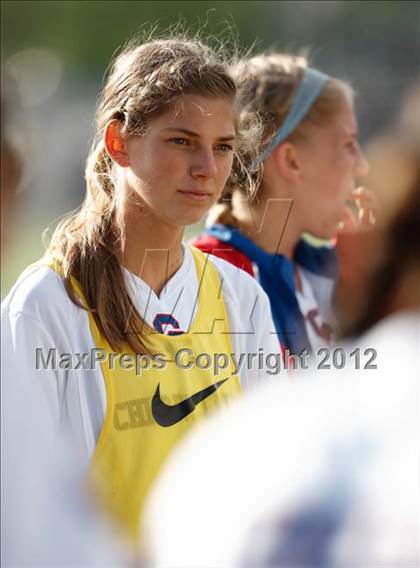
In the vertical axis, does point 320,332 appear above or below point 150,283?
below

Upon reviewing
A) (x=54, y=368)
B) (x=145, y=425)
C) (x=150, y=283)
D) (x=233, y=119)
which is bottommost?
(x=145, y=425)

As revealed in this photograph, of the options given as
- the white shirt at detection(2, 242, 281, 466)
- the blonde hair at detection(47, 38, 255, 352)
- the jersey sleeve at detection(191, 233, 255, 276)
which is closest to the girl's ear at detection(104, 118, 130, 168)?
the blonde hair at detection(47, 38, 255, 352)

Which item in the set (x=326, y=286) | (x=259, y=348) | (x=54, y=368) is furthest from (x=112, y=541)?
(x=326, y=286)

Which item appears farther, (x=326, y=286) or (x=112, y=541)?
(x=326, y=286)

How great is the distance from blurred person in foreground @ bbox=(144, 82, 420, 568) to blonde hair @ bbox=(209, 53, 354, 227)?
6.11 ft

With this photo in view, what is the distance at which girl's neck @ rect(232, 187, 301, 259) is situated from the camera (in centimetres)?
309

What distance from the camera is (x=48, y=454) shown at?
107 cm

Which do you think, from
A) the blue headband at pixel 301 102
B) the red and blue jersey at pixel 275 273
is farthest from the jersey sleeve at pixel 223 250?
the blue headband at pixel 301 102

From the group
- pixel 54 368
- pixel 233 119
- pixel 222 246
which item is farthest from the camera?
pixel 222 246

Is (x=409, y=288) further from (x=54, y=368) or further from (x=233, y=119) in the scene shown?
(x=233, y=119)

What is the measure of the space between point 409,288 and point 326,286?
6.76ft

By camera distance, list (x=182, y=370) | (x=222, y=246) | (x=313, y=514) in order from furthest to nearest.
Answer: (x=222, y=246) < (x=182, y=370) < (x=313, y=514)

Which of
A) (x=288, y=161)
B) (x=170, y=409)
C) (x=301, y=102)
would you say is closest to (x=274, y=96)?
(x=301, y=102)

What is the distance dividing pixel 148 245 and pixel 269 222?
0.84 metres
